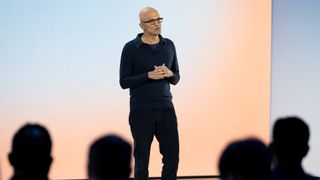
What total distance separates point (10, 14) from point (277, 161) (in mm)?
3574

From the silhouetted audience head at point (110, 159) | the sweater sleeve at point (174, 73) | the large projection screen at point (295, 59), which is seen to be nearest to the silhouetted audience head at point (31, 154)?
the silhouetted audience head at point (110, 159)

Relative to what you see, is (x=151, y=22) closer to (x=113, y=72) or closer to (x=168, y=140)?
(x=168, y=140)

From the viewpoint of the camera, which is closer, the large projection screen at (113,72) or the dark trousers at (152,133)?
the dark trousers at (152,133)

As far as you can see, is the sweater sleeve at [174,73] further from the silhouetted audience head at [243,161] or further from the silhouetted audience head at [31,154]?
the silhouetted audience head at [243,161]

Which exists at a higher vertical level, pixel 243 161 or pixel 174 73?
pixel 174 73

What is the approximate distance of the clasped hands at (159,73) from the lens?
3.65 meters

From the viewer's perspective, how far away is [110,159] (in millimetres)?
1758

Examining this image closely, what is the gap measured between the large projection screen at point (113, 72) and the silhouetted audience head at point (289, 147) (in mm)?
2948

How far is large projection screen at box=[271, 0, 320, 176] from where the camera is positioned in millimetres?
5539

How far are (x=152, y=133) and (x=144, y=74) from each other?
1.23 feet

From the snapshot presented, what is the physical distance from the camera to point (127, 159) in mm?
1770

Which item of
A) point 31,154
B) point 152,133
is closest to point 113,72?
point 152,133

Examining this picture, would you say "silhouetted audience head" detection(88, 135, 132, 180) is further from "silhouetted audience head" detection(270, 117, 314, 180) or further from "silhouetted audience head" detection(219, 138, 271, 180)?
"silhouetted audience head" detection(270, 117, 314, 180)

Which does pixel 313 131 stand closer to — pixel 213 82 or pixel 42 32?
pixel 213 82
